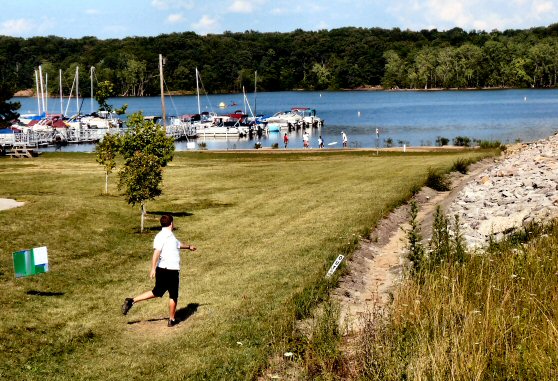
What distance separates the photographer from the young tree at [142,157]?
2555cm

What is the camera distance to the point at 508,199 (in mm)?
27297

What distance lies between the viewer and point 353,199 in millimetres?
31234

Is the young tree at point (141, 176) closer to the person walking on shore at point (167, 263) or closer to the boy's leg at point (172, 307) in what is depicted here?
the person walking on shore at point (167, 263)

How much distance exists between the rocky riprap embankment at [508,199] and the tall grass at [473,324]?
3.82 meters

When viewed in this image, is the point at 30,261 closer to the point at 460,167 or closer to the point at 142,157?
the point at 142,157

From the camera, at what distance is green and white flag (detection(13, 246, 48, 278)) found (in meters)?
16.4

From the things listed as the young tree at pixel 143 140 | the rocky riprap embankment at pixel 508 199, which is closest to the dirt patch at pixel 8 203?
the young tree at pixel 143 140

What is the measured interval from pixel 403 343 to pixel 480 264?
4555mm

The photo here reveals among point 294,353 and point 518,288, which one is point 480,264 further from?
point 294,353

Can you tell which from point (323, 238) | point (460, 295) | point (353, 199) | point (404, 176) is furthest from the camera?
point (404, 176)

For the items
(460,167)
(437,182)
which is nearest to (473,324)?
(437,182)

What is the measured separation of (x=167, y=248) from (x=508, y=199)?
16646mm

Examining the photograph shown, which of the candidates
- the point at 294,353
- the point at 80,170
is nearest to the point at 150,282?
the point at 294,353

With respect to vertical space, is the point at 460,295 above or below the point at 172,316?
above
